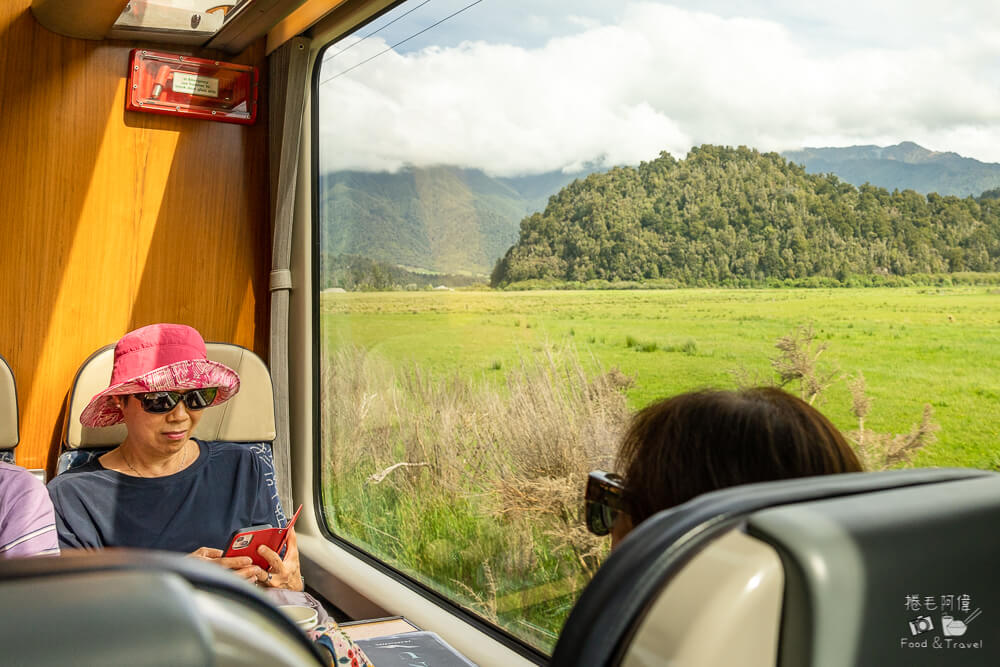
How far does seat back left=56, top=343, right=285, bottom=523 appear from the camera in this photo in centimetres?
260

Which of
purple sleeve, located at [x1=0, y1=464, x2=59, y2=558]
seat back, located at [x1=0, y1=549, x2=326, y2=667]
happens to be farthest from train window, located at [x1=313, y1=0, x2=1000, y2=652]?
seat back, located at [x1=0, y1=549, x2=326, y2=667]

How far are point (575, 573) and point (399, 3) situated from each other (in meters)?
1.95

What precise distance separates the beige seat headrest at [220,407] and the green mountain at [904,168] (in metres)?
1.95

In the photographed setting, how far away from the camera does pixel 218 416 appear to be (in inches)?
112

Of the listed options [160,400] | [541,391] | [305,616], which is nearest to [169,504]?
[160,400]

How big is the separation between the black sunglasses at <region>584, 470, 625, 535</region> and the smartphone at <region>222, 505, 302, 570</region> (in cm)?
134

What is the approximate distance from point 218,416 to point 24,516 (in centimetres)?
105

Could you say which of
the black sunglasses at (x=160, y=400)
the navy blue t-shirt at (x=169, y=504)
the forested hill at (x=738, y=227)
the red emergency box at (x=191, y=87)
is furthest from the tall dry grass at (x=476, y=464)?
the red emergency box at (x=191, y=87)

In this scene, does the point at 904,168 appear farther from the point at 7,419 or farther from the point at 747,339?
the point at 7,419

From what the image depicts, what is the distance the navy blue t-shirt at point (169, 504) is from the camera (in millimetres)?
2262

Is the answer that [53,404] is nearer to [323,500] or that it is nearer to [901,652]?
[323,500]

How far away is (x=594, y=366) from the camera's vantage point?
232 centimetres

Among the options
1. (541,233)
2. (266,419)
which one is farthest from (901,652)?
(266,419)

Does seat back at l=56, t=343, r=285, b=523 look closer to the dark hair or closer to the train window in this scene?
the train window
